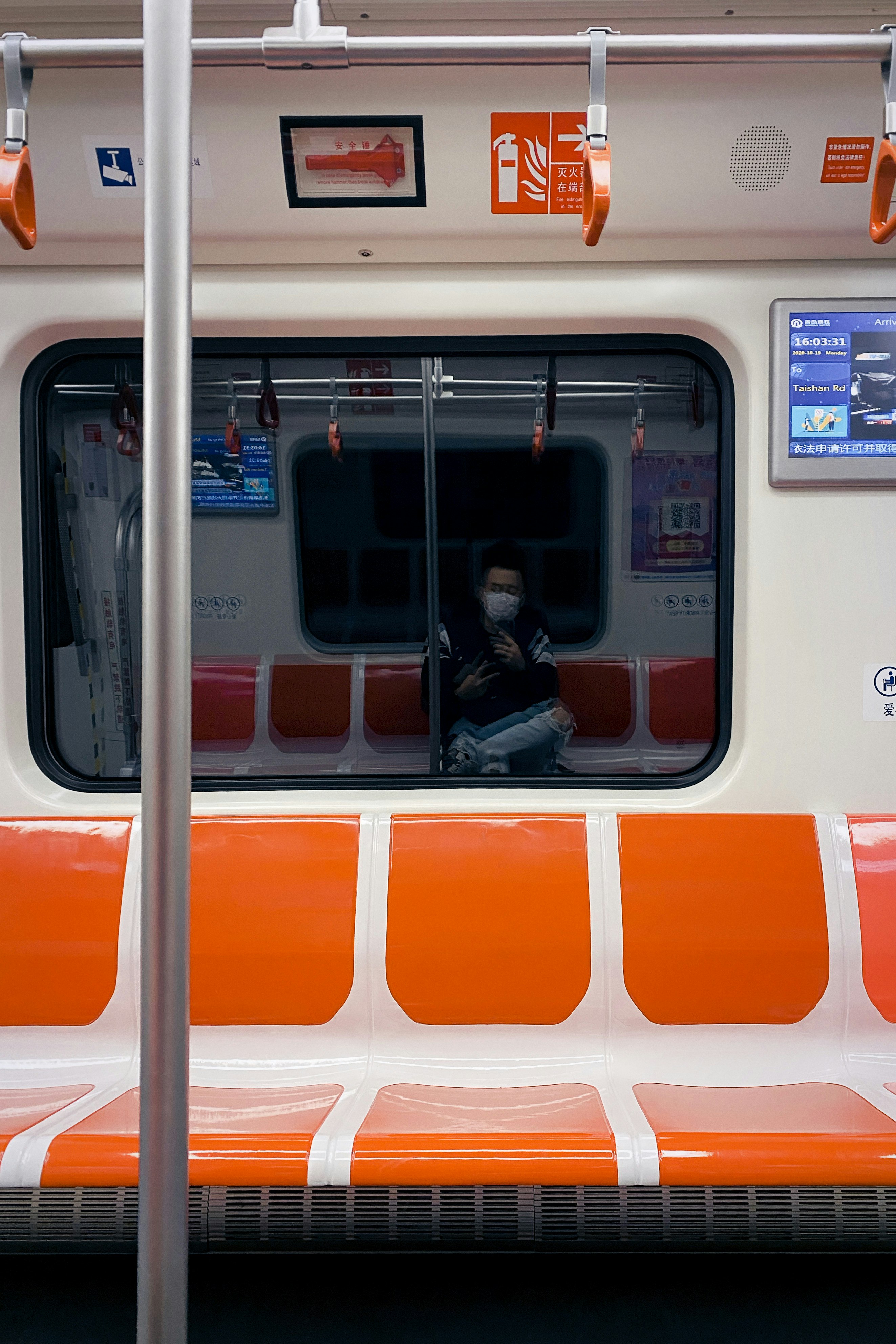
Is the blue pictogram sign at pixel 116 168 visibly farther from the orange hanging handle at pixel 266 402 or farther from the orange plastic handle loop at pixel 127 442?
the orange plastic handle loop at pixel 127 442

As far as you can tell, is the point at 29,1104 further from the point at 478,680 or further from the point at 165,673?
the point at 478,680

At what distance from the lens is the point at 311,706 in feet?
18.8

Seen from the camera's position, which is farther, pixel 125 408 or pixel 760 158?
pixel 125 408

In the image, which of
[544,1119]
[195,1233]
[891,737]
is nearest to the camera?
[195,1233]

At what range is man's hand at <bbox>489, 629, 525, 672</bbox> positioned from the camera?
3818mm

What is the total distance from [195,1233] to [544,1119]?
2.50 feet

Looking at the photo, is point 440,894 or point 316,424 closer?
point 440,894

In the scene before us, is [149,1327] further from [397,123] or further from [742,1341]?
[397,123]

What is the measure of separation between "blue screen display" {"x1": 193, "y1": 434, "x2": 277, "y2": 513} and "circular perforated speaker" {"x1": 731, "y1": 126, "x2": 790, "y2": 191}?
4.07m

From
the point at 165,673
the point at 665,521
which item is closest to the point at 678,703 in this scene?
the point at 665,521

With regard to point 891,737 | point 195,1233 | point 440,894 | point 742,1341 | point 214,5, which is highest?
point 214,5

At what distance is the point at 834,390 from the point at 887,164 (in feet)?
2.97

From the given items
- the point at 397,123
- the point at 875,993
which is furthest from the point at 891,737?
the point at 397,123

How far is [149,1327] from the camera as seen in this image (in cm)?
84
